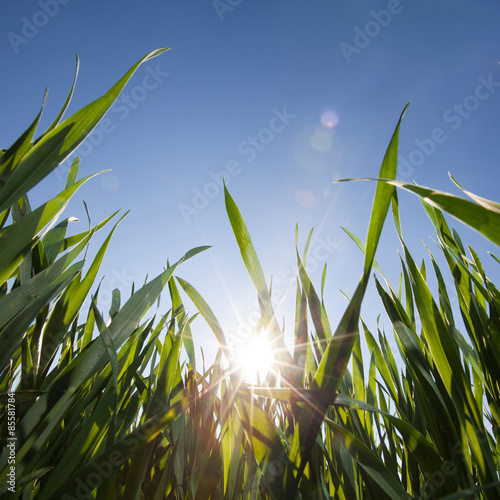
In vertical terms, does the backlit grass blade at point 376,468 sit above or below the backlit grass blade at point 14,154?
below

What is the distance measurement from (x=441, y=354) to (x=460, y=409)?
0.19 feet

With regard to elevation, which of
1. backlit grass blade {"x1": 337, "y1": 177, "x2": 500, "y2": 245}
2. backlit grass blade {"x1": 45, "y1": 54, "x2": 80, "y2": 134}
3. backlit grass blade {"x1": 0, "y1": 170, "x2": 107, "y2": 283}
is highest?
backlit grass blade {"x1": 45, "y1": 54, "x2": 80, "y2": 134}

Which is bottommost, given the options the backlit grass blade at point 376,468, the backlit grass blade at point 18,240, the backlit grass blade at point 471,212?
the backlit grass blade at point 376,468

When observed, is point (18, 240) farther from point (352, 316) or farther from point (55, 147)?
point (352, 316)

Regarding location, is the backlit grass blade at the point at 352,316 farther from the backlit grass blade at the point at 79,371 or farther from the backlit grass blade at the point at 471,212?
the backlit grass blade at the point at 79,371

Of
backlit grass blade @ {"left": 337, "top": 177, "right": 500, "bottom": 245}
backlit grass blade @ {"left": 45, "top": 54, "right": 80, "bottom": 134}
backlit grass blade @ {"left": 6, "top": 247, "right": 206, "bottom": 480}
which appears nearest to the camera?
backlit grass blade @ {"left": 337, "top": 177, "right": 500, "bottom": 245}

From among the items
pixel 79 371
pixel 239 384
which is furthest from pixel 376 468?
pixel 79 371

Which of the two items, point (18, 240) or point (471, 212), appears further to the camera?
Result: point (18, 240)

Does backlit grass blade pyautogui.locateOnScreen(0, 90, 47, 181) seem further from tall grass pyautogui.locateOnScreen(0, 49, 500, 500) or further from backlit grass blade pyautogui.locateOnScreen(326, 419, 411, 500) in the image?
backlit grass blade pyautogui.locateOnScreen(326, 419, 411, 500)

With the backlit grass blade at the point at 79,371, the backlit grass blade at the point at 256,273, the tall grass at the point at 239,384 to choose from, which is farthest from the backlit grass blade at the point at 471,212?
the backlit grass blade at the point at 79,371

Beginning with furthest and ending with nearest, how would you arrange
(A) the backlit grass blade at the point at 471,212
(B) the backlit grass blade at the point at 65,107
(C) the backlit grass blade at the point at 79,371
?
(B) the backlit grass blade at the point at 65,107, (C) the backlit grass blade at the point at 79,371, (A) the backlit grass blade at the point at 471,212

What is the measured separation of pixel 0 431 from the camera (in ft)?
1.42

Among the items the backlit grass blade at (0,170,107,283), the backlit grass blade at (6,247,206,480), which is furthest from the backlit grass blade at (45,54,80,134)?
the backlit grass blade at (6,247,206,480)

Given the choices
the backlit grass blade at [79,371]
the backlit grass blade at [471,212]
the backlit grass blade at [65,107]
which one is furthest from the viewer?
the backlit grass blade at [65,107]
